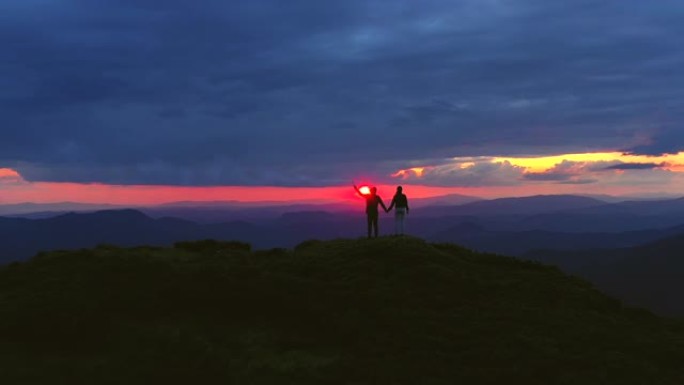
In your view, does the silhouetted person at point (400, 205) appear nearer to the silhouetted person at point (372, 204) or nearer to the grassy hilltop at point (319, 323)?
the silhouetted person at point (372, 204)

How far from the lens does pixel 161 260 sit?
30266 millimetres

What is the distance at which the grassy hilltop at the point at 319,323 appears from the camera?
61.8 feet

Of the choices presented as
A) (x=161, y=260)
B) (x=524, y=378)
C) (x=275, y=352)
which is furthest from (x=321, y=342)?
(x=161, y=260)

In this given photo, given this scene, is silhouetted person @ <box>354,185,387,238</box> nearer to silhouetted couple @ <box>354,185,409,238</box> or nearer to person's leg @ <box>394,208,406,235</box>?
silhouetted couple @ <box>354,185,409,238</box>

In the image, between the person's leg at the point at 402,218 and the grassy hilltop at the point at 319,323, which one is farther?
the person's leg at the point at 402,218

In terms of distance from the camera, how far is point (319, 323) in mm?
23609

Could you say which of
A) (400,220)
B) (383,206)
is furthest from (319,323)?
(400,220)

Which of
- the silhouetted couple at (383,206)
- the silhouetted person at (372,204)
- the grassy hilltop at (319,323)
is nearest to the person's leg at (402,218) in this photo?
the silhouetted couple at (383,206)

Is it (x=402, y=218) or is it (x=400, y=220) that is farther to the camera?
(x=400, y=220)

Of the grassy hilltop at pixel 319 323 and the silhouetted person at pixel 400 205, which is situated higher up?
the silhouetted person at pixel 400 205

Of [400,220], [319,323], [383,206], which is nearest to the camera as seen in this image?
[319,323]

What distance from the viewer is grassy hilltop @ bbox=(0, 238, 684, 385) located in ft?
61.8

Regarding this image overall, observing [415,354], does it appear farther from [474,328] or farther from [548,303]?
[548,303]

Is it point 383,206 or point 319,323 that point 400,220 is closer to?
point 383,206
